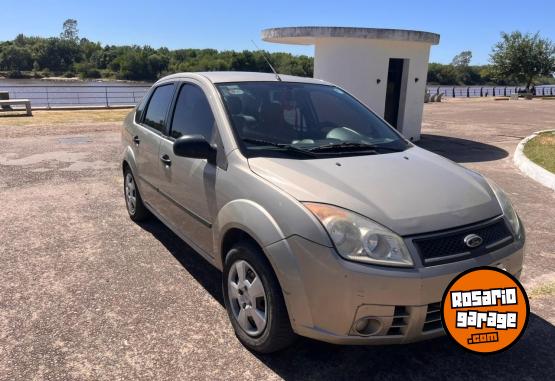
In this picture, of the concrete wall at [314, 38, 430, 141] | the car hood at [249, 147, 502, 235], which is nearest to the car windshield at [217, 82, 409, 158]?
the car hood at [249, 147, 502, 235]

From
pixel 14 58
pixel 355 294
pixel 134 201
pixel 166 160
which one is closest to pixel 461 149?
pixel 134 201

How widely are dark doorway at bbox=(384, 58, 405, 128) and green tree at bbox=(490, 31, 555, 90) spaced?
39422 mm

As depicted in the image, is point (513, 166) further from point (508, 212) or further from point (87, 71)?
point (87, 71)

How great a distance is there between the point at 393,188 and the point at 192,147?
1.36 metres

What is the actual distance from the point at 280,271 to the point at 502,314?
4.07 ft

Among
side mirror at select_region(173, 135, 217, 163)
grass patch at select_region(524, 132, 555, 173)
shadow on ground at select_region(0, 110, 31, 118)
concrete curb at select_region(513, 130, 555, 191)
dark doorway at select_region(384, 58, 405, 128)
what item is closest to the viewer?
side mirror at select_region(173, 135, 217, 163)

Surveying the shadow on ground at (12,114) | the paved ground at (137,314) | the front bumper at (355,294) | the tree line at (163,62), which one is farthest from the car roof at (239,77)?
the tree line at (163,62)

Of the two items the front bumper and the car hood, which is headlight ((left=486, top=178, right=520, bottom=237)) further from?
the front bumper

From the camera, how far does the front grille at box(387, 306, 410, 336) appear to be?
229 cm

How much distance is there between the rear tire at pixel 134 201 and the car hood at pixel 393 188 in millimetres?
2577

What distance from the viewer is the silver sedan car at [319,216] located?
89.5 inches

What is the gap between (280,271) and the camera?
7.89ft

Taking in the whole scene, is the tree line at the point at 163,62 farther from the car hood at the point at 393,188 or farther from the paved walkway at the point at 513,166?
the car hood at the point at 393,188

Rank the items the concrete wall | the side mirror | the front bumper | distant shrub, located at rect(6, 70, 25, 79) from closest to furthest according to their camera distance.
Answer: the front bumper, the side mirror, the concrete wall, distant shrub, located at rect(6, 70, 25, 79)
